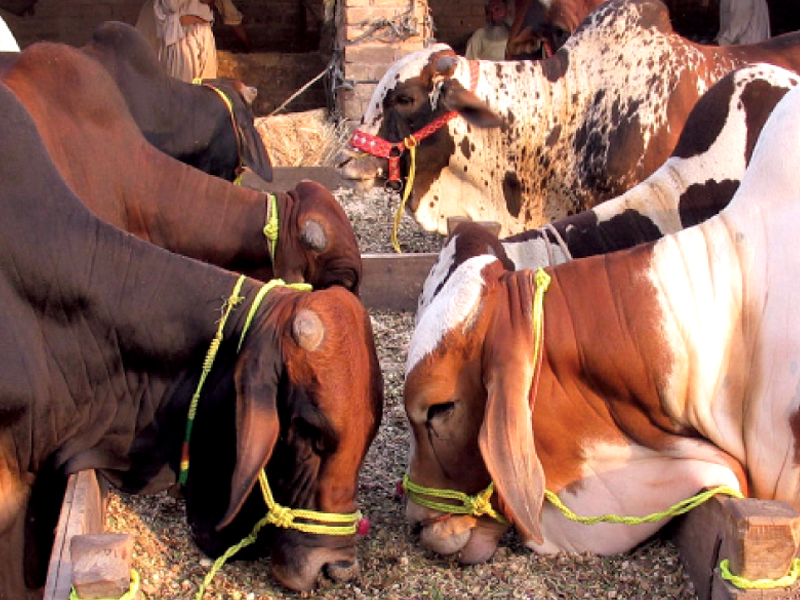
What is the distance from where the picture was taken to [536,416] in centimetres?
247

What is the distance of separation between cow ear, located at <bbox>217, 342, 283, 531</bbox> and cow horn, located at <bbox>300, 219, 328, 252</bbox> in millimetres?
Result: 1226

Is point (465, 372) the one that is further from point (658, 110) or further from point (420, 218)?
point (420, 218)

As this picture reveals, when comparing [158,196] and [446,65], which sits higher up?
[446,65]

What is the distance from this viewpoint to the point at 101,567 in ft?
6.18

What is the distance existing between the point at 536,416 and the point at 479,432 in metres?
0.18

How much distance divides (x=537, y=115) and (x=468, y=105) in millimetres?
317

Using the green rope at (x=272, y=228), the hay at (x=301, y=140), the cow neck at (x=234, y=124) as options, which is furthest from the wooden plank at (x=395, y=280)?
the hay at (x=301, y=140)

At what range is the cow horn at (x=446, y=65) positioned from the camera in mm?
4855

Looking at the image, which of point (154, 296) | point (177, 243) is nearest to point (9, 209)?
point (154, 296)

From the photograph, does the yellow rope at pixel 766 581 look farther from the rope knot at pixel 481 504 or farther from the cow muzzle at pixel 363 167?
the cow muzzle at pixel 363 167

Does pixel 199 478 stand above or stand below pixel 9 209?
below

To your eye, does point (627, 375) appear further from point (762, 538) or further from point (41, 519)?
point (41, 519)

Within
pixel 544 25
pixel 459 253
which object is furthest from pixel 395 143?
pixel 544 25

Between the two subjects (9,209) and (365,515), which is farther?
(365,515)
